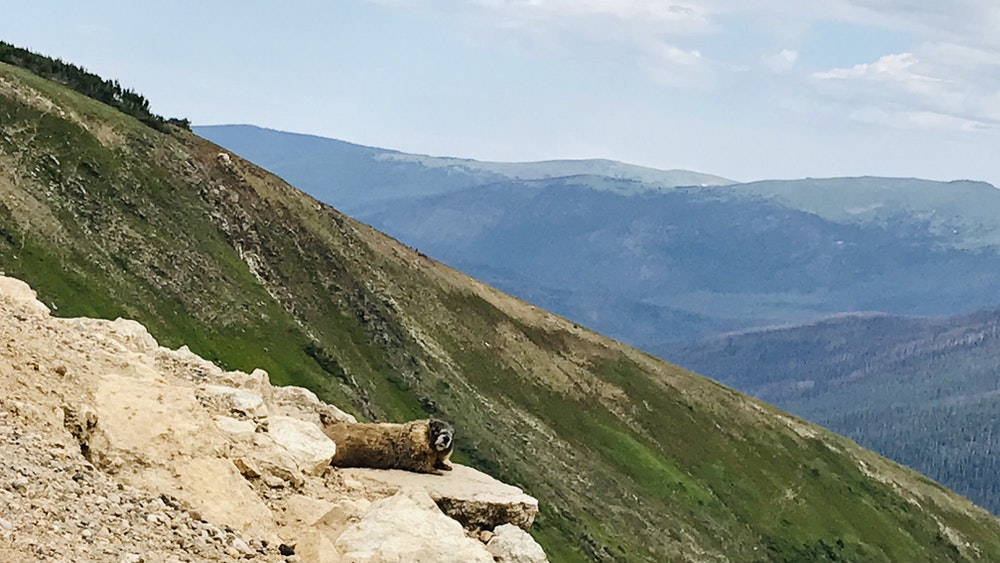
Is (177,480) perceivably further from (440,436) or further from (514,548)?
(440,436)

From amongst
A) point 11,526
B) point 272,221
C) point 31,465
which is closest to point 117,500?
point 31,465

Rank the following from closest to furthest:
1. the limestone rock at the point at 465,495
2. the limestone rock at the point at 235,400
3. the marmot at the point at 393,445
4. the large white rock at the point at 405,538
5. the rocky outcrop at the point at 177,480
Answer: the rocky outcrop at the point at 177,480 < the large white rock at the point at 405,538 < the limestone rock at the point at 235,400 < the limestone rock at the point at 465,495 < the marmot at the point at 393,445

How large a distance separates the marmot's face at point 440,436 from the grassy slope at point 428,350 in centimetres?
3727

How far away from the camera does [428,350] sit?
93.9 m

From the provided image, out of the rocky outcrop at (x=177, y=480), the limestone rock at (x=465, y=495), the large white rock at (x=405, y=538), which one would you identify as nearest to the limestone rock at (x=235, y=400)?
the rocky outcrop at (x=177, y=480)

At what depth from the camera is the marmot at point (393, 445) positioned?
77.3 feet

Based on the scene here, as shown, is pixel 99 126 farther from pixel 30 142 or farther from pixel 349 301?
pixel 349 301

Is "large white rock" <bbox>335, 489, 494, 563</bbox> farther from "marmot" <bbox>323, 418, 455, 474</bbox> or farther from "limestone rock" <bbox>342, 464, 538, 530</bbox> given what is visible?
"marmot" <bbox>323, 418, 455, 474</bbox>

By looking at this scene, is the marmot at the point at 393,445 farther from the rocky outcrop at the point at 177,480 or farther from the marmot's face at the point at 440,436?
the rocky outcrop at the point at 177,480

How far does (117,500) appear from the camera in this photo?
1586 cm

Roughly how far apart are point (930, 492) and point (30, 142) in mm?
120634

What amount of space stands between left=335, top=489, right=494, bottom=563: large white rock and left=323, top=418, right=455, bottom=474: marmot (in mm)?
4122

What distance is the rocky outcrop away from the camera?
49.5ft

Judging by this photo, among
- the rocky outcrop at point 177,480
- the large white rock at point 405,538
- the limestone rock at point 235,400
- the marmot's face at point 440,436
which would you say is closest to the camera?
the rocky outcrop at point 177,480
